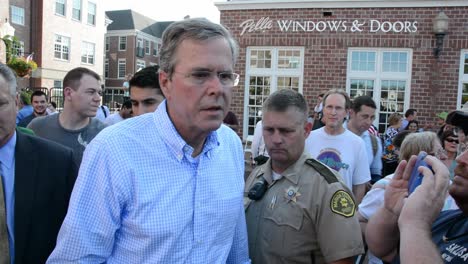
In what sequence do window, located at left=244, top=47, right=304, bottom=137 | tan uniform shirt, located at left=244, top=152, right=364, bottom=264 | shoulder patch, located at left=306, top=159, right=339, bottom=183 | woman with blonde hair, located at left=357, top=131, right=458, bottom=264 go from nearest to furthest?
1. tan uniform shirt, located at left=244, top=152, right=364, bottom=264
2. shoulder patch, located at left=306, top=159, right=339, bottom=183
3. woman with blonde hair, located at left=357, top=131, right=458, bottom=264
4. window, located at left=244, top=47, right=304, bottom=137

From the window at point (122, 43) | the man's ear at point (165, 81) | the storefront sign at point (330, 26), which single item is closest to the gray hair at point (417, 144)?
the man's ear at point (165, 81)

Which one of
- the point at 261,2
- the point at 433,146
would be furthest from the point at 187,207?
the point at 261,2

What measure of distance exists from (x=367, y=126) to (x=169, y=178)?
13.1ft

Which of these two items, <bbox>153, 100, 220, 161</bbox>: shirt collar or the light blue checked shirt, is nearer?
the light blue checked shirt

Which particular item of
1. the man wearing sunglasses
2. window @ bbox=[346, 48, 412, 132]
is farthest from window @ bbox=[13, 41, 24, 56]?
the man wearing sunglasses

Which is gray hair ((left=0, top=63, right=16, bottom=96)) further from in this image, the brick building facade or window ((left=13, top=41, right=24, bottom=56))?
window ((left=13, top=41, right=24, bottom=56))

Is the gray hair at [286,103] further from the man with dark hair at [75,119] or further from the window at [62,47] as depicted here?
the window at [62,47]

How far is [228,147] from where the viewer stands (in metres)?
2.01

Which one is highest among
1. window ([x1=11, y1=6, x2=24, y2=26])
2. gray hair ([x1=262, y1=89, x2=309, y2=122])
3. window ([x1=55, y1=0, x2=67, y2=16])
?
window ([x1=55, y1=0, x2=67, y2=16])

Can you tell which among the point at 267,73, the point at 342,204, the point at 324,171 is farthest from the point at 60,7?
the point at 342,204

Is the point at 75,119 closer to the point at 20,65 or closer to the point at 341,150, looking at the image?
the point at 341,150

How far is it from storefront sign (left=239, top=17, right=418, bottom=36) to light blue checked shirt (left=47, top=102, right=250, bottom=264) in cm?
913

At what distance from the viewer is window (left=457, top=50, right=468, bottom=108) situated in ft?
31.4

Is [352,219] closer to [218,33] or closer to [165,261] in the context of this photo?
[165,261]
